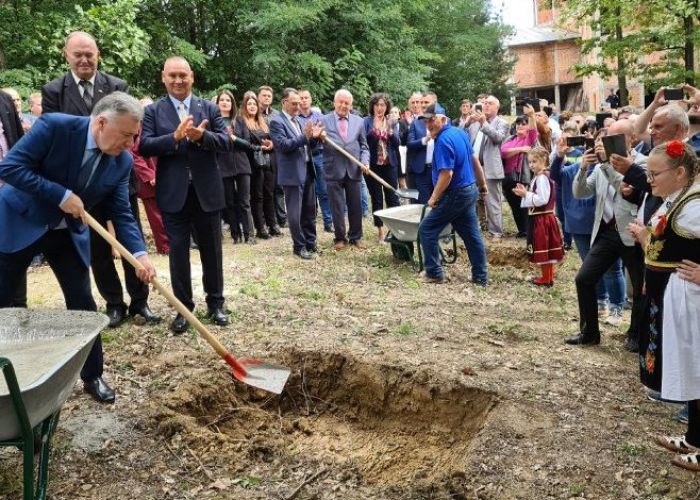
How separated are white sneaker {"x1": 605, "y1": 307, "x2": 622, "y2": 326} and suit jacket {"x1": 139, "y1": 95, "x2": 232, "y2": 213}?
3500 mm

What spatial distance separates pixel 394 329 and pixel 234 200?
4.20 meters

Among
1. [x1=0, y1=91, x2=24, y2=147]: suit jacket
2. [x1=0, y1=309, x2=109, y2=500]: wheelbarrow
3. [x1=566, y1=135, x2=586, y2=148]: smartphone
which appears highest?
[x1=0, y1=91, x2=24, y2=147]: suit jacket

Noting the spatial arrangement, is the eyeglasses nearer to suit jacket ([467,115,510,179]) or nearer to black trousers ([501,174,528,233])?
suit jacket ([467,115,510,179])

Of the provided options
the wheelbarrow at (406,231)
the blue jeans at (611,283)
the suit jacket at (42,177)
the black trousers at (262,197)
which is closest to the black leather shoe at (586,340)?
the blue jeans at (611,283)

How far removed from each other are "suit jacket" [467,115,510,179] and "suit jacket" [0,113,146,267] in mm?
6445

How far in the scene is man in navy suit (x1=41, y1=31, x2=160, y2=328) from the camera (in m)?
5.02

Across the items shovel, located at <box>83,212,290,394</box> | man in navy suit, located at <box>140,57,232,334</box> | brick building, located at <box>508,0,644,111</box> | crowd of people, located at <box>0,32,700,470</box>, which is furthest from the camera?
brick building, located at <box>508,0,644,111</box>

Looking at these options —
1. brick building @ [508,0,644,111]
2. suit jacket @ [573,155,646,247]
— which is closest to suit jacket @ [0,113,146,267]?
suit jacket @ [573,155,646,247]

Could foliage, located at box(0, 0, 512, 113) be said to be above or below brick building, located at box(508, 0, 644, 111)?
below

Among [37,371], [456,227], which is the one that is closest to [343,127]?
[456,227]

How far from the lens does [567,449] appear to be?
3.32 m

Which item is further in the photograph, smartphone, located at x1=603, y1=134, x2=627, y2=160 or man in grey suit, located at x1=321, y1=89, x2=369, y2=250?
man in grey suit, located at x1=321, y1=89, x2=369, y2=250

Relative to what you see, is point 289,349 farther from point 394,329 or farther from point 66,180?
point 66,180

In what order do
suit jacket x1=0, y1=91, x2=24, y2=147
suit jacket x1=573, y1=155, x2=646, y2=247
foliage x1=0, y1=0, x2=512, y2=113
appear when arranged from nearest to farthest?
suit jacket x1=573, y1=155, x2=646, y2=247, suit jacket x1=0, y1=91, x2=24, y2=147, foliage x1=0, y1=0, x2=512, y2=113
